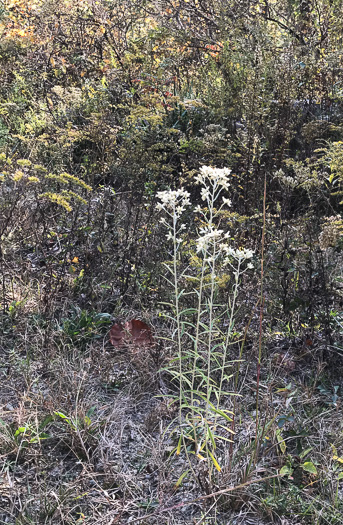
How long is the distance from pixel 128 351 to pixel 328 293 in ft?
4.23

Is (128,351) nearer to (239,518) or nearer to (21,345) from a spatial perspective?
(21,345)

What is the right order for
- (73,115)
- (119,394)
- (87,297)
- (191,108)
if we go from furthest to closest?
(191,108) < (73,115) < (87,297) < (119,394)

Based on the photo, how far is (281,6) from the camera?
18.0 ft

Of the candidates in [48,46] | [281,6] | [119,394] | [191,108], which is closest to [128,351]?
[119,394]

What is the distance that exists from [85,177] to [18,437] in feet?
8.90

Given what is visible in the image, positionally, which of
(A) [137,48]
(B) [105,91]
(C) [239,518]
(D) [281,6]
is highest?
(D) [281,6]

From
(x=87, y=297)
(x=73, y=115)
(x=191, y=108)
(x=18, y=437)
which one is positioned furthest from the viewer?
(x=191, y=108)

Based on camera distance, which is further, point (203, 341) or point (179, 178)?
point (179, 178)

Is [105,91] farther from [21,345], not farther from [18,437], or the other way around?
[18,437]

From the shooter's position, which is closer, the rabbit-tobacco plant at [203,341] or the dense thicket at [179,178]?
the rabbit-tobacco plant at [203,341]

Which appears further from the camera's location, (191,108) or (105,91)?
(191,108)

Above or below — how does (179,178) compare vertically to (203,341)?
above

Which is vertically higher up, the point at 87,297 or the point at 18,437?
the point at 87,297

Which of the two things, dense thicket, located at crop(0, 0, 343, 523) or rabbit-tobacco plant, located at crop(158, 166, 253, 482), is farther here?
dense thicket, located at crop(0, 0, 343, 523)
